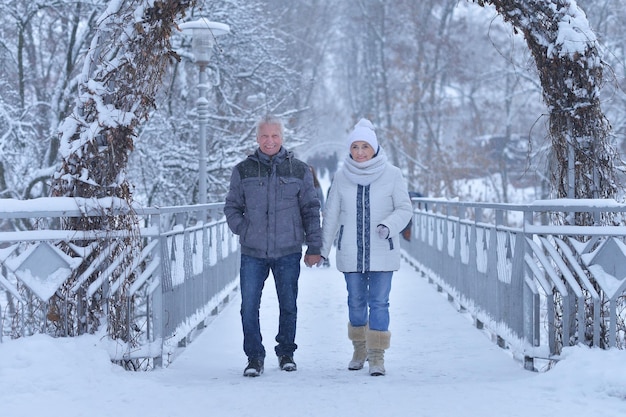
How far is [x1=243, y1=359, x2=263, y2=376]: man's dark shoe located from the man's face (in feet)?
4.45

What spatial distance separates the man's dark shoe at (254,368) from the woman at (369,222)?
2.34 feet

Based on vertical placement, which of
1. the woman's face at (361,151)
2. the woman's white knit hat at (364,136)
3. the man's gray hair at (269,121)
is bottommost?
the woman's face at (361,151)

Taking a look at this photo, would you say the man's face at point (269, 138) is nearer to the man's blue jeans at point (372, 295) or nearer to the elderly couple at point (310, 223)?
the elderly couple at point (310, 223)

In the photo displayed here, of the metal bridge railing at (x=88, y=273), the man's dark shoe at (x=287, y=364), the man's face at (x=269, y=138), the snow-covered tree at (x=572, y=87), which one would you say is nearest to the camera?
the metal bridge railing at (x=88, y=273)

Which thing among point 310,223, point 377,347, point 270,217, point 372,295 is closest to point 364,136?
point 310,223

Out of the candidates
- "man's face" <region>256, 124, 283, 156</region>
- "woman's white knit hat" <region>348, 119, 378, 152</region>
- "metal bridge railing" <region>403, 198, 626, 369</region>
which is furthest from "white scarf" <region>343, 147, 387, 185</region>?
"metal bridge railing" <region>403, 198, 626, 369</region>

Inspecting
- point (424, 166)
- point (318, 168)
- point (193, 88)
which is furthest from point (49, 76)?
point (318, 168)

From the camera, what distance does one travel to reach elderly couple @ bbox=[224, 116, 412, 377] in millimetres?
5957

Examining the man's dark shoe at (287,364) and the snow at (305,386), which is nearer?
the snow at (305,386)

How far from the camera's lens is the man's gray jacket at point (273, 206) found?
5949 mm

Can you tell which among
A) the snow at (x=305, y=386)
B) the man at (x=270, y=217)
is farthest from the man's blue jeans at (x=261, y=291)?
the snow at (x=305, y=386)

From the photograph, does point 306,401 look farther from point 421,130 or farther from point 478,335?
point 421,130

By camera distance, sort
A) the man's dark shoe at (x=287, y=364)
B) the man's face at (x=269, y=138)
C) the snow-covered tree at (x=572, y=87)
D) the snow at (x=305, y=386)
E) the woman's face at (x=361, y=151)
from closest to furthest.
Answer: the snow at (x=305, y=386), the man's face at (x=269, y=138), the woman's face at (x=361, y=151), the man's dark shoe at (x=287, y=364), the snow-covered tree at (x=572, y=87)

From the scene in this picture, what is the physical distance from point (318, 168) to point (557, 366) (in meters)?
59.9
